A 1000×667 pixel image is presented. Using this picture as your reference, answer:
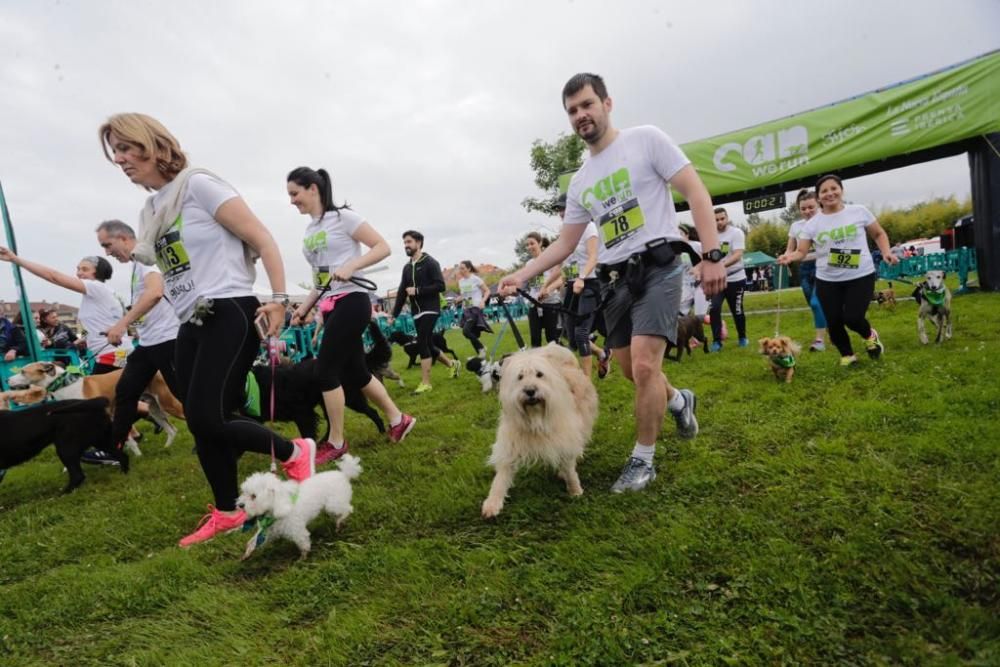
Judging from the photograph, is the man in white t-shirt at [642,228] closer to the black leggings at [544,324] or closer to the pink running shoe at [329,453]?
the pink running shoe at [329,453]

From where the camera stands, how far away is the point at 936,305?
6012 millimetres

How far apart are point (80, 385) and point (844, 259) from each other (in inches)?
333

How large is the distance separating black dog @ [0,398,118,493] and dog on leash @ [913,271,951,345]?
9.29 m

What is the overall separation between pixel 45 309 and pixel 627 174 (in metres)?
14.4

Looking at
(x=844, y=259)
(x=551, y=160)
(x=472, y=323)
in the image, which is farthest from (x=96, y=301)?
(x=551, y=160)

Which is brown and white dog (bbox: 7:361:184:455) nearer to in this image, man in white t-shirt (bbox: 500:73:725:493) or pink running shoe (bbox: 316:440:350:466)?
pink running shoe (bbox: 316:440:350:466)

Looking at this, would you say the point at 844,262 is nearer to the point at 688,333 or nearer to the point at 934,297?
the point at 934,297

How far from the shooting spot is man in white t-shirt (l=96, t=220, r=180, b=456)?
14.4 ft

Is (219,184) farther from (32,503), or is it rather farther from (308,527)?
(32,503)

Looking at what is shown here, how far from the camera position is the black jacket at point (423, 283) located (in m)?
6.95

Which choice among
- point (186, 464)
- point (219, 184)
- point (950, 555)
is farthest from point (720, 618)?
point (186, 464)

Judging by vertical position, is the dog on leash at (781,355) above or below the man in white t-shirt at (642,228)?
below

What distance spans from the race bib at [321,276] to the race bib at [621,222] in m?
2.36

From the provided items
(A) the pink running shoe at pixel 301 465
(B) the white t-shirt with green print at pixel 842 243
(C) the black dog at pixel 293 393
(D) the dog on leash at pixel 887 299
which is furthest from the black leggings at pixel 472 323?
(D) the dog on leash at pixel 887 299
